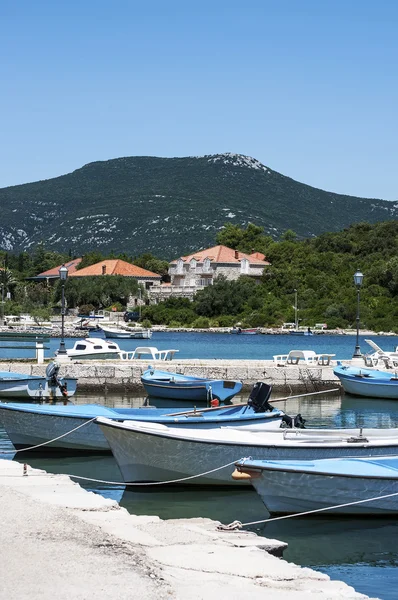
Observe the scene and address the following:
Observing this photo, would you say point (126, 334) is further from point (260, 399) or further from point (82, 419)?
point (260, 399)

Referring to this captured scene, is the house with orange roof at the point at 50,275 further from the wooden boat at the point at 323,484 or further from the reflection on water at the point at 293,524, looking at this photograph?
the wooden boat at the point at 323,484

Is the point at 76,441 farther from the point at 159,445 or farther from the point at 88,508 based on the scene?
the point at 88,508

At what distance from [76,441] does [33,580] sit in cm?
956

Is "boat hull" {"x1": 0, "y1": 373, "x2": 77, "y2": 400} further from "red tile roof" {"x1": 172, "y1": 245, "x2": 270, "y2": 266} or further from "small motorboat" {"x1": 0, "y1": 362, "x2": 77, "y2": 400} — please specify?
"red tile roof" {"x1": 172, "y1": 245, "x2": 270, "y2": 266}

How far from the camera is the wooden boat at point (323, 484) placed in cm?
1234

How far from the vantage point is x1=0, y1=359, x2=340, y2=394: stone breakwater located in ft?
99.9

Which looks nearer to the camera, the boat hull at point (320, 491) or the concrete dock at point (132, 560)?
the concrete dock at point (132, 560)

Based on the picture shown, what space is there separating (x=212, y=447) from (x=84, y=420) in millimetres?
4110

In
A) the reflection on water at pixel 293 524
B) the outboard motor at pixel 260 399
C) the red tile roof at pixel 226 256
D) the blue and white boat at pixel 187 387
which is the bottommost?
the reflection on water at pixel 293 524

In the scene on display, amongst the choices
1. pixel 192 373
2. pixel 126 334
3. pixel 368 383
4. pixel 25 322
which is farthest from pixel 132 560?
pixel 25 322

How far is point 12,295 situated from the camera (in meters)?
128

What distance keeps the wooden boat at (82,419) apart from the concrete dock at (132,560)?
16.8 ft

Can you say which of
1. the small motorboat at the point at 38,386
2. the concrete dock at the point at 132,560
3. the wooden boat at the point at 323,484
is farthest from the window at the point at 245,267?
the concrete dock at the point at 132,560

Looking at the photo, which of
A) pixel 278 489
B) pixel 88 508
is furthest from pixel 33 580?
pixel 278 489
